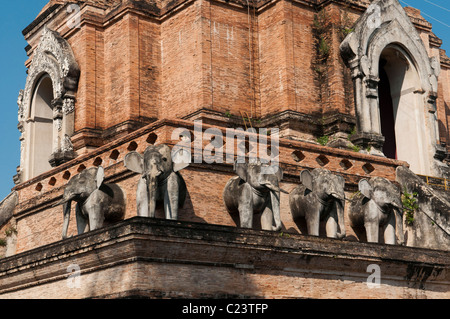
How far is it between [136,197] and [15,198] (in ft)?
19.3

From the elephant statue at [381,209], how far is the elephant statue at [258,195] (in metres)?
2.15

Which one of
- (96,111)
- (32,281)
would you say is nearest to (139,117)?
(96,111)

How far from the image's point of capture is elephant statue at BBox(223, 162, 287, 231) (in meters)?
16.3

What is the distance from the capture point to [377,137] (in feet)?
68.9

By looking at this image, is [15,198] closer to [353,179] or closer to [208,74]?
[208,74]

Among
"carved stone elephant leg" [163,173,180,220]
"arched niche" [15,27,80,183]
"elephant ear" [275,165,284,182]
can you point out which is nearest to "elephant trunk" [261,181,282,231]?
"elephant ear" [275,165,284,182]

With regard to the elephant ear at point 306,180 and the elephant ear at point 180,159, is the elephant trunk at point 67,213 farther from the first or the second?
the elephant ear at point 306,180

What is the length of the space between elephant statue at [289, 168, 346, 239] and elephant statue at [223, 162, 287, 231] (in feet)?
2.64

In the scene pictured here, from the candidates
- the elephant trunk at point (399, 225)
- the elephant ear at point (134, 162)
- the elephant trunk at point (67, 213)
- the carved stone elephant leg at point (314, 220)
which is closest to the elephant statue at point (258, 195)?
the carved stone elephant leg at point (314, 220)

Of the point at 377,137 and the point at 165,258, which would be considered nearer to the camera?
the point at 165,258

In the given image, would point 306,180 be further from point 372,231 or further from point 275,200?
point 372,231

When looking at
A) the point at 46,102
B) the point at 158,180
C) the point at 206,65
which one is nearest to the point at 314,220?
the point at 158,180

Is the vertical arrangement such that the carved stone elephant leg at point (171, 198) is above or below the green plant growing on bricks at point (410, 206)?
below

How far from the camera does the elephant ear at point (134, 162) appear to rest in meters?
16.3
